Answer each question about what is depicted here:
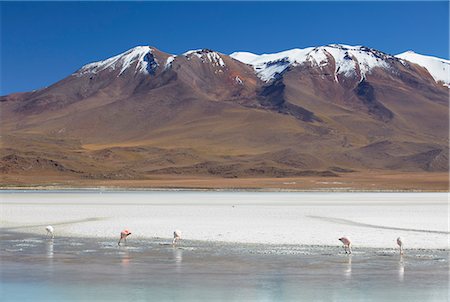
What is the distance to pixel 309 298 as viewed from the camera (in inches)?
495

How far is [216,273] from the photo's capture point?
49.8 feet

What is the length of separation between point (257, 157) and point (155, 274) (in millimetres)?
115610

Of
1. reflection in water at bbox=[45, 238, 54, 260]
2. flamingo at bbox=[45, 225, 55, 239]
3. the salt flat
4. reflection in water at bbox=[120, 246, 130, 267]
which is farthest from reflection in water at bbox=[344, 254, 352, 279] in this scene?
flamingo at bbox=[45, 225, 55, 239]

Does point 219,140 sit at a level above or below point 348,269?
above

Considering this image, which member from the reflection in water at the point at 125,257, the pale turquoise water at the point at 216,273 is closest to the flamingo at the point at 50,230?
the pale turquoise water at the point at 216,273

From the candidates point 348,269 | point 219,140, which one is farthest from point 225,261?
point 219,140

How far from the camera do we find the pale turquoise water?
42.1 ft

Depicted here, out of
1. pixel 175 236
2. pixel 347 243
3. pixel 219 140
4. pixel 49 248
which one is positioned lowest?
pixel 49 248

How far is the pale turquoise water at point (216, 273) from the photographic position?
42.1 feet

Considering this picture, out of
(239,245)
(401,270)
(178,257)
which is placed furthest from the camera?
(239,245)

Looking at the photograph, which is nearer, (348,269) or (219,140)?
(348,269)

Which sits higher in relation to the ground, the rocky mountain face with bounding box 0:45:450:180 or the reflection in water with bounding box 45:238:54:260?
the rocky mountain face with bounding box 0:45:450:180

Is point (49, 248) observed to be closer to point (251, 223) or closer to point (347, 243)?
point (347, 243)

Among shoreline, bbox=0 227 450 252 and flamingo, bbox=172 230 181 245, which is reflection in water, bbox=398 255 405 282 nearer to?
shoreline, bbox=0 227 450 252
